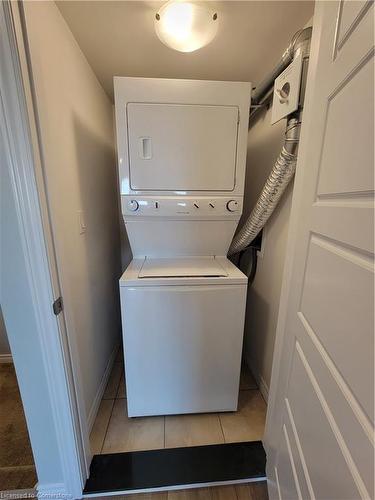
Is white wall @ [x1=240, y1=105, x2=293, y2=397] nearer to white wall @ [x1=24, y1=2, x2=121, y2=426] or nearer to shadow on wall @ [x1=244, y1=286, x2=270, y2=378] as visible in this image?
shadow on wall @ [x1=244, y1=286, x2=270, y2=378]

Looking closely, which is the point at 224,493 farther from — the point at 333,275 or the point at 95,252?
the point at 95,252

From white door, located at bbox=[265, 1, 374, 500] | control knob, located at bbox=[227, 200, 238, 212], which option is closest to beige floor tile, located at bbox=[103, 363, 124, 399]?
white door, located at bbox=[265, 1, 374, 500]

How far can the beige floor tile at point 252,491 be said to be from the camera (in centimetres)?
124

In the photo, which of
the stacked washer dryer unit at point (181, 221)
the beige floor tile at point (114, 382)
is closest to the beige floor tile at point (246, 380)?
the stacked washer dryer unit at point (181, 221)

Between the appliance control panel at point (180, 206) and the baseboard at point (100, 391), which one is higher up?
the appliance control panel at point (180, 206)

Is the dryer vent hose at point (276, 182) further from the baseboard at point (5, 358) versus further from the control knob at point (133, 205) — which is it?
the baseboard at point (5, 358)

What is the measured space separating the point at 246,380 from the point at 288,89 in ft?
7.05

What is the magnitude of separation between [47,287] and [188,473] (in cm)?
133

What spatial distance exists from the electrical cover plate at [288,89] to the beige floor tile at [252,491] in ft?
6.72

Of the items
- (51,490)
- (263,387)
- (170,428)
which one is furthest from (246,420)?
(51,490)

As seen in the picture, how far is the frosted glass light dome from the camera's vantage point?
102 centimetres

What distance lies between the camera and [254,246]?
206 cm

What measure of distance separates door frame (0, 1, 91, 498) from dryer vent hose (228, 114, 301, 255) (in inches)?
47.3

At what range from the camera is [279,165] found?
4.38 ft
